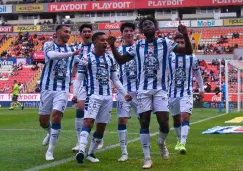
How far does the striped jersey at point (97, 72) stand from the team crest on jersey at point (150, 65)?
776 mm

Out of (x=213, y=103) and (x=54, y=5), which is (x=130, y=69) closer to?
(x=213, y=103)

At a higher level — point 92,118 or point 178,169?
point 92,118

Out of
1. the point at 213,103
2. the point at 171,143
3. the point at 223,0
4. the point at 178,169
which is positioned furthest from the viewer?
the point at 223,0

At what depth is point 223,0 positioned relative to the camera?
61.2m

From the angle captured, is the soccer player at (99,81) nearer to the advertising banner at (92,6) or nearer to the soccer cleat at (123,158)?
the soccer cleat at (123,158)

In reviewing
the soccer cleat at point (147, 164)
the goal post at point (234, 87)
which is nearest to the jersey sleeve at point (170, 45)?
the soccer cleat at point (147, 164)

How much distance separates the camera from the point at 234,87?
113ft

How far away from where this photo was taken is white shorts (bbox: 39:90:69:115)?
1014cm

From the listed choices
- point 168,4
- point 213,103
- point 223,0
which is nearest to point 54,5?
point 168,4

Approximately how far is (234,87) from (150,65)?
26.2 meters

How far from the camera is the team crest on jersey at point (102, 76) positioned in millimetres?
9523

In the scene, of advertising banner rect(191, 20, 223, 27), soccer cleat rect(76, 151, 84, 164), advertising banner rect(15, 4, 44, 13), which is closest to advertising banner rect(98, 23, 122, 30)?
advertising banner rect(191, 20, 223, 27)

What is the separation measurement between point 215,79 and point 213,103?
8771 mm

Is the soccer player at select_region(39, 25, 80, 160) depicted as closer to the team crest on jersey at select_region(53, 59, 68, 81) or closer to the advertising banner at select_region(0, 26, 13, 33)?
the team crest on jersey at select_region(53, 59, 68, 81)
